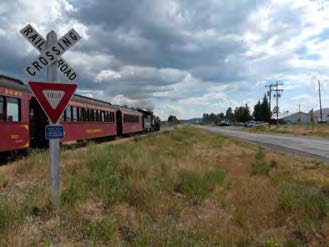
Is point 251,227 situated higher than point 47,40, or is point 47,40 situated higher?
point 47,40

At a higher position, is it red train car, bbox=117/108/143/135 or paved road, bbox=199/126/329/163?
red train car, bbox=117/108/143/135

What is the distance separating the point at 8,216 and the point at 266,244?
380 cm

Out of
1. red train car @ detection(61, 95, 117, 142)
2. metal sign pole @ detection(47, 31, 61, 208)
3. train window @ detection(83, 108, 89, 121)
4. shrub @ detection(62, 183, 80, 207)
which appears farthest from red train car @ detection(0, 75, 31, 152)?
train window @ detection(83, 108, 89, 121)

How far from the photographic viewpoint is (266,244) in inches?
219

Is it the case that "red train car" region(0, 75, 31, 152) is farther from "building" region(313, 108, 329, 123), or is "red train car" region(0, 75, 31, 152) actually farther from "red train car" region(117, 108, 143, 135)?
"building" region(313, 108, 329, 123)

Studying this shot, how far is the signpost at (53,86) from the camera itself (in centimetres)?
664

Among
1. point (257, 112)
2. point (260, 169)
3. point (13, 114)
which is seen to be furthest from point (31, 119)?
point (257, 112)

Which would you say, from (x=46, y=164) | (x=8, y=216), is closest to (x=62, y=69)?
(x=8, y=216)

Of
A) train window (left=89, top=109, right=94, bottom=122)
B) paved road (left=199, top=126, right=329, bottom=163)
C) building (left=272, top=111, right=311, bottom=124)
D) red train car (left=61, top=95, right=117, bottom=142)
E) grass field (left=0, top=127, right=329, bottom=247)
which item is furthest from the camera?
building (left=272, top=111, right=311, bottom=124)

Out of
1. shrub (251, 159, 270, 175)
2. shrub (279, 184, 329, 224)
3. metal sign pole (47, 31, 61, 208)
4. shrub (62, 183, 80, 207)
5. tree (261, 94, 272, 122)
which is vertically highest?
tree (261, 94, 272, 122)

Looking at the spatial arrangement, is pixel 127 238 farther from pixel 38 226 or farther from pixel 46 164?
pixel 46 164

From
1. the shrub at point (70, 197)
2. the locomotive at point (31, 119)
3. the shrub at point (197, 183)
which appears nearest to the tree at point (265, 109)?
the locomotive at point (31, 119)

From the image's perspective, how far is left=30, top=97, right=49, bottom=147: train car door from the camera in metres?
17.8

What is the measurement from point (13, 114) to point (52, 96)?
8528 millimetres
